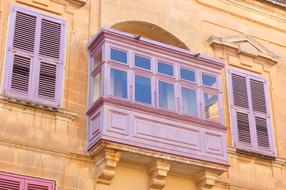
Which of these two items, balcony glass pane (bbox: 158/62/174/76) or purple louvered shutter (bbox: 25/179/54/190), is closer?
purple louvered shutter (bbox: 25/179/54/190)

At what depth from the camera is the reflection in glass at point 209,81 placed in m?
14.2

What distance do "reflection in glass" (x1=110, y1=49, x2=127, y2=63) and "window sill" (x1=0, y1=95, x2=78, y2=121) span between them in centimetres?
144

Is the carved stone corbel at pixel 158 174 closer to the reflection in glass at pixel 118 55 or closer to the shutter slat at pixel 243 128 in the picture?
the reflection in glass at pixel 118 55

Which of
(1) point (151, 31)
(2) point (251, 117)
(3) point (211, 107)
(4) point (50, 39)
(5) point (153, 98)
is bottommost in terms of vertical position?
(5) point (153, 98)

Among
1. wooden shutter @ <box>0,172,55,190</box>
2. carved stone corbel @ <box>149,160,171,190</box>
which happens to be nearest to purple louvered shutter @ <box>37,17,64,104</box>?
wooden shutter @ <box>0,172,55,190</box>

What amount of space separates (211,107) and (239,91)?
5.88 ft

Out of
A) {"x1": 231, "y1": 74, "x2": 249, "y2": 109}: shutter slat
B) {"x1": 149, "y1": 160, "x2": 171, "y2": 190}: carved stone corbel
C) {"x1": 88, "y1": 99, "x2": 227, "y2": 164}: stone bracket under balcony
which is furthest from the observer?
{"x1": 231, "y1": 74, "x2": 249, "y2": 109}: shutter slat

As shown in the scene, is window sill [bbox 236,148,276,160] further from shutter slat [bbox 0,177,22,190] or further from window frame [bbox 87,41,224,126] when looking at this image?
shutter slat [bbox 0,177,22,190]

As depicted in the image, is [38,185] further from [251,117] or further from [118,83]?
[251,117]

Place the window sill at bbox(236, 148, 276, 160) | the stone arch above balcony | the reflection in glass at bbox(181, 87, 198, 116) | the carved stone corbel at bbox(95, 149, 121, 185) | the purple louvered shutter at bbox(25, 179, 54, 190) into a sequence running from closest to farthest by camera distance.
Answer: the purple louvered shutter at bbox(25, 179, 54, 190) → the carved stone corbel at bbox(95, 149, 121, 185) → the reflection in glass at bbox(181, 87, 198, 116) → the window sill at bbox(236, 148, 276, 160) → the stone arch above balcony

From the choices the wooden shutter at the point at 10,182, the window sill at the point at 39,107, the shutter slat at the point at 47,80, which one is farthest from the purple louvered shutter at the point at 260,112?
the wooden shutter at the point at 10,182

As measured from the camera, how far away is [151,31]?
15.2 metres

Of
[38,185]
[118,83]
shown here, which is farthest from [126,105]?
[38,185]

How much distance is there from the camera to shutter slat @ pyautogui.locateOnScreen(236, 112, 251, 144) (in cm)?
1494
